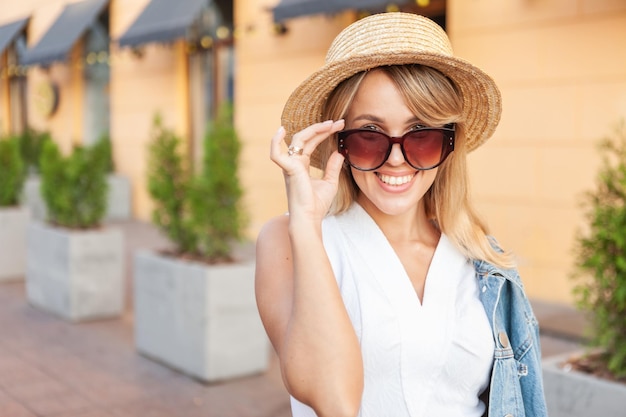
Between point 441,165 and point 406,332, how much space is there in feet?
1.64

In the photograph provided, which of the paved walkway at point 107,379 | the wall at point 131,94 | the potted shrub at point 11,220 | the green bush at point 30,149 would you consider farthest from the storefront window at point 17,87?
the paved walkway at point 107,379

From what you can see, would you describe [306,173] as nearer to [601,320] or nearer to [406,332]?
[406,332]

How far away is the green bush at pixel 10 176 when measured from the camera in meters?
8.38

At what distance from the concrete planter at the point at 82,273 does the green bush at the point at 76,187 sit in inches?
5.2

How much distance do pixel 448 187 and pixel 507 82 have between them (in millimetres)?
5463

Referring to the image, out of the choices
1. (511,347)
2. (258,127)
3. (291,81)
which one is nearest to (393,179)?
(511,347)

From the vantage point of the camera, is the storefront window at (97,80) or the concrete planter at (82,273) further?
the storefront window at (97,80)

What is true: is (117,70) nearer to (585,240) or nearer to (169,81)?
(169,81)

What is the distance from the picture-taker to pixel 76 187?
6598mm

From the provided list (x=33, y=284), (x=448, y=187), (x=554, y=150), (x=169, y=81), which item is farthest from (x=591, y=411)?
(x=169, y=81)

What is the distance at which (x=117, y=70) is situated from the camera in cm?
1394

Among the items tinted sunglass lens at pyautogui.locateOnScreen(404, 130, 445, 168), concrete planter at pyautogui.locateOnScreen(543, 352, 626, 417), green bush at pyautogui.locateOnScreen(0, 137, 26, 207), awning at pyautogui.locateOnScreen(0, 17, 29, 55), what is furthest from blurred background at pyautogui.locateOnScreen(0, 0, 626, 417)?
awning at pyautogui.locateOnScreen(0, 17, 29, 55)

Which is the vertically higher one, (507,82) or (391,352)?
(507,82)

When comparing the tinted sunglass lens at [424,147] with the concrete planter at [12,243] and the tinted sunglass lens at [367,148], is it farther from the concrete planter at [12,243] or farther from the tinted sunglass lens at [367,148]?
the concrete planter at [12,243]
